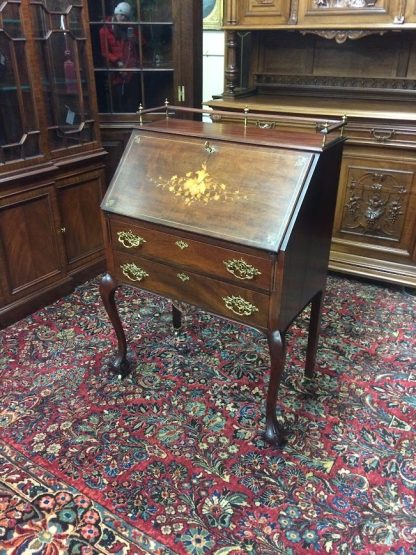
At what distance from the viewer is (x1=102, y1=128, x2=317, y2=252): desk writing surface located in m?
1.50

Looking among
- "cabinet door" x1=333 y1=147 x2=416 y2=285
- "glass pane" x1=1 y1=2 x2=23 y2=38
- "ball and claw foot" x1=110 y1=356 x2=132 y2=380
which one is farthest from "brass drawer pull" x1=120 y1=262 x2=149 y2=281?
"cabinet door" x1=333 y1=147 x2=416 y2=285

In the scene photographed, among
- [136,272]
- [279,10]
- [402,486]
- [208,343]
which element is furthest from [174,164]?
[279,10]

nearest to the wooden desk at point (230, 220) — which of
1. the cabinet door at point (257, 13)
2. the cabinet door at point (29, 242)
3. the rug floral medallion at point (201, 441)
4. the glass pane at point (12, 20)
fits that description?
the rug floral medallion at point (201, 441)

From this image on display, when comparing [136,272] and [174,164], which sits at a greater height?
[174,164]

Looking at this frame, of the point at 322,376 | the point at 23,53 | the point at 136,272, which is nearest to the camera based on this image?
the point at 136,272

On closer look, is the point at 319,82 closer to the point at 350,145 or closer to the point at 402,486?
the point at 350,145

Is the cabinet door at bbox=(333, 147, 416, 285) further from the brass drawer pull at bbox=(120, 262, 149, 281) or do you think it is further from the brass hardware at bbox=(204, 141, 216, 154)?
the brass drawer pull at bbox=(120, 262, 149, 281)

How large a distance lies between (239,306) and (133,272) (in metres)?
0.51

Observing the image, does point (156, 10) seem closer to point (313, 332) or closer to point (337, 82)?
point (337, 82)

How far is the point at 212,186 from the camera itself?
5.36 ft

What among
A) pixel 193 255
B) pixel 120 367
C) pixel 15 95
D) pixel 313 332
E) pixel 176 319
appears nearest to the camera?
pixel 193 255

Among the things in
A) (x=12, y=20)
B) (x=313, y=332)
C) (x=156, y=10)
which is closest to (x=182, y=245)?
(x=313, y=332)

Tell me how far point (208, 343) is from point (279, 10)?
213 cm

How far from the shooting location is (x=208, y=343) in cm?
240
